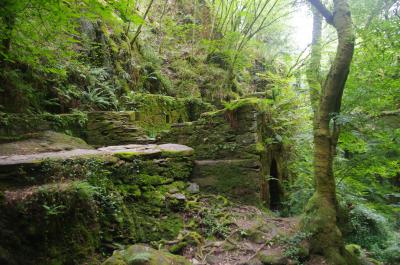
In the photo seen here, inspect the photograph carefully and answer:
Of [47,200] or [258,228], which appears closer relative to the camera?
[47,200]

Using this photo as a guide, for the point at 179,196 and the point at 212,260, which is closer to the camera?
the point at 212,260

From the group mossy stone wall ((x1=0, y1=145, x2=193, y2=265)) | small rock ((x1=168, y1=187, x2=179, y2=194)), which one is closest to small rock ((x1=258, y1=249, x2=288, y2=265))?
mossy stone wall ((x1=0, y1=145, x2=193, y2=265))

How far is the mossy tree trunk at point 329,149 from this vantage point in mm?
4180

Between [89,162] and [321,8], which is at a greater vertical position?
[321,8]

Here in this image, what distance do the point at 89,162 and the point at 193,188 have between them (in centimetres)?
269

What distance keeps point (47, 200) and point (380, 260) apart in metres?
5.98

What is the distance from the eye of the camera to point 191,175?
6.46m

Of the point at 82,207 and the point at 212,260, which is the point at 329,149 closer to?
the point at 212,260

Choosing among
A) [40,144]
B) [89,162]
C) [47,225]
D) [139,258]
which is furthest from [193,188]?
[47,225]

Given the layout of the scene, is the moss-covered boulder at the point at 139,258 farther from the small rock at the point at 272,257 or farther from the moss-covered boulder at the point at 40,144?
the moss-covered boulder at the point at 40,144

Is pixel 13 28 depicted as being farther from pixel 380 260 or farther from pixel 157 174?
pixel 380 260

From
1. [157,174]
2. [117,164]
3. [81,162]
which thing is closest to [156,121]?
[157,174]

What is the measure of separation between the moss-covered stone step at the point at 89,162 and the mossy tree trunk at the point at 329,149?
9.36 feet

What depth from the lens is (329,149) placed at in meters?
4.62
